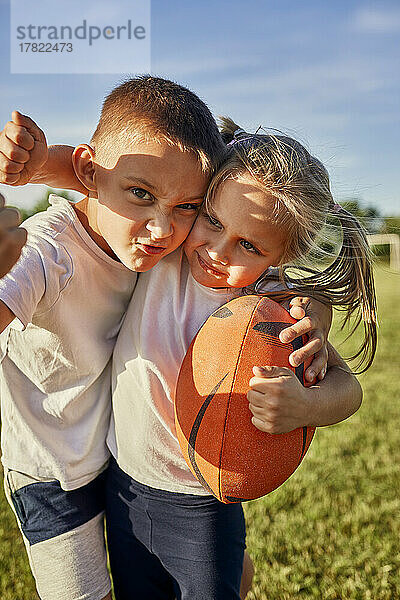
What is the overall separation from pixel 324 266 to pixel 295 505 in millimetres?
2444

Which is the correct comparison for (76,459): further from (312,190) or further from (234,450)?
(312,190)

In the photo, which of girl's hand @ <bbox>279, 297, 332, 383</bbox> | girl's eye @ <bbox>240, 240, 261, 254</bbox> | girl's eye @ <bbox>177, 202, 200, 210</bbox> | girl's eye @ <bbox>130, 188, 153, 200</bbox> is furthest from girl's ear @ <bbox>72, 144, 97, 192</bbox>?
girl's hand @ <bbox>279, 297, 332, 383</bbox>

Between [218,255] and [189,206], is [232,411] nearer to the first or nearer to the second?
[218,255]

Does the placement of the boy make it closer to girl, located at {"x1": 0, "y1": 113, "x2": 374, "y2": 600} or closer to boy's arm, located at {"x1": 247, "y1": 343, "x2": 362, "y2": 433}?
girl, located at {"x1": 0, "y1": 113, "x2": 374, "y2": 600}

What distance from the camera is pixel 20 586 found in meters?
3.77

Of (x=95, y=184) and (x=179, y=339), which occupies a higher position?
(x=95, y=184)

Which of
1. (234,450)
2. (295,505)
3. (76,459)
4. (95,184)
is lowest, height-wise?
(295,505)

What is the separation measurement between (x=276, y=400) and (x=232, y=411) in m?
0.18

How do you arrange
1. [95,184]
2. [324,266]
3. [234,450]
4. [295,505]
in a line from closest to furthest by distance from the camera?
[234,450] → [95,184] → [324,266] → [295,505]

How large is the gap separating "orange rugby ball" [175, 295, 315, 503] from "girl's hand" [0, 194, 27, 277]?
0.90m

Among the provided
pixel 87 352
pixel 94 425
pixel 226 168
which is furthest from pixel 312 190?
pixel 94 425

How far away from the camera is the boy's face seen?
234 centimetres

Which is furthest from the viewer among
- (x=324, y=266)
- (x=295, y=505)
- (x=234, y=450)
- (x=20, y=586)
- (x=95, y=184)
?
(x=295, y=505)

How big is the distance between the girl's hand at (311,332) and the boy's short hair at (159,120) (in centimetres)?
60
